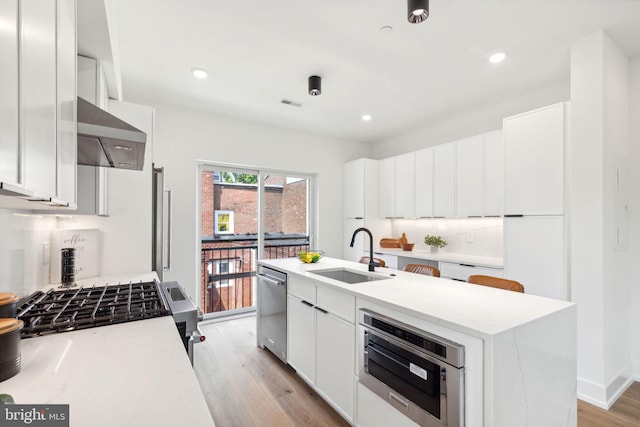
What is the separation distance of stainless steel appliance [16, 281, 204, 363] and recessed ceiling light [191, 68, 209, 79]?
2.09m

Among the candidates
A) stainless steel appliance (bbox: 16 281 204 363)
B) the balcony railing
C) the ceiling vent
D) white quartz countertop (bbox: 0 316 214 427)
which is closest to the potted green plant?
the balcony railing

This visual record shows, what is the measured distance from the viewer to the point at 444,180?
4.01 m

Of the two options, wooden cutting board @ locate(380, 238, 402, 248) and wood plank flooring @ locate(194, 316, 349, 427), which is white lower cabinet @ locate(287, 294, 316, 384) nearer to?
wood plank flooring @ locate(194, 316, 349, 427)

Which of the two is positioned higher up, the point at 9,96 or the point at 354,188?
the point at 354,188

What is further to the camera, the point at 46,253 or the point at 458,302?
the point at 46,253

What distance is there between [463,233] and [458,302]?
285cm

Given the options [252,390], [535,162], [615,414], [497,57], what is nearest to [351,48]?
[497,57]

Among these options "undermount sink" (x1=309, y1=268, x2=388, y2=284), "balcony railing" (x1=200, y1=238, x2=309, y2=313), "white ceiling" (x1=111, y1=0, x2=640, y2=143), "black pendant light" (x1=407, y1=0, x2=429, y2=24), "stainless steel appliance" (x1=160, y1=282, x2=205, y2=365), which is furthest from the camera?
"balcony railing" (x1=200, y1=238, x2=309, y2=313)

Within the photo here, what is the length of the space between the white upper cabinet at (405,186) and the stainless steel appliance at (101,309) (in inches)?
136

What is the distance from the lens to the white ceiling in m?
2.08

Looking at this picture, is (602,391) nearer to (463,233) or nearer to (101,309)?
(463,233)

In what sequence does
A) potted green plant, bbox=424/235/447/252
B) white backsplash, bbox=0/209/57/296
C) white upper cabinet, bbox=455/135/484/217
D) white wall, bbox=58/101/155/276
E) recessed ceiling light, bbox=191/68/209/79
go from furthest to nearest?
potted green plant, bbox=424/235/447/252 < white upper cabinet, bbox=455/135/484/217 < recessed ceiling light, bbox=191/68/209/79 < white wall, bbox=58/101/155/276 < white backsplash, bbox=0/209/57/296

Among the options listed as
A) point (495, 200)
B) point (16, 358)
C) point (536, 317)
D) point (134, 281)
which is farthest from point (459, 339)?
point (495, 200)

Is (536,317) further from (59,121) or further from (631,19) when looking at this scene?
(631,19)
